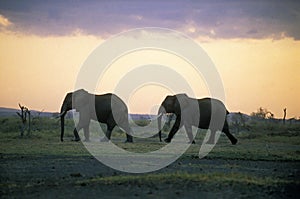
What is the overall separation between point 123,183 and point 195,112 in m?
20.4

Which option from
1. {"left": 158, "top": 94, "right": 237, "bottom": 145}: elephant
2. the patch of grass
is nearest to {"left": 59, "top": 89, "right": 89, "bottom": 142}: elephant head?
{"left": 158, "top": 94, "right": 237, "bottom": 145}: elephant

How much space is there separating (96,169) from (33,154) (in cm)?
612

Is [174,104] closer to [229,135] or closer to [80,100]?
[229,135]

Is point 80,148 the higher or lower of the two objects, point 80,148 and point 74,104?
the lower

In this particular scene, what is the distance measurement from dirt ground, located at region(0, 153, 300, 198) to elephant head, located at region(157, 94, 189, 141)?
13.1 metres

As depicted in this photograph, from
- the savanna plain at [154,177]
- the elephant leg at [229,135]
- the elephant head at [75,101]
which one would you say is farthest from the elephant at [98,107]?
the savanna plain at [154,177]

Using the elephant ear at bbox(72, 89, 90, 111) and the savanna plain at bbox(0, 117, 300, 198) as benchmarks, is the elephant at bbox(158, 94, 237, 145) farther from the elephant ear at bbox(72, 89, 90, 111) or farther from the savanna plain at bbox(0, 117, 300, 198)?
the savanna plain at bbox(0, 117, 300, 198)

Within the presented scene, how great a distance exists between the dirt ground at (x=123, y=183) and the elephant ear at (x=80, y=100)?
14219 millimetres

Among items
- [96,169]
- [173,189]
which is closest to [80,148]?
[96,169]

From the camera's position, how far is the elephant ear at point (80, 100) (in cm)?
3697

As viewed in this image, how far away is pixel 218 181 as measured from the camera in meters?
16.7

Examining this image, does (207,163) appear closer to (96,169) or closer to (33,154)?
(96,169)

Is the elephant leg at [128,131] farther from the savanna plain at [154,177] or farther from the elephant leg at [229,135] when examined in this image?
the savanna plain at [154,177]

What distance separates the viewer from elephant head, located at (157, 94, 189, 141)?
35906mm
